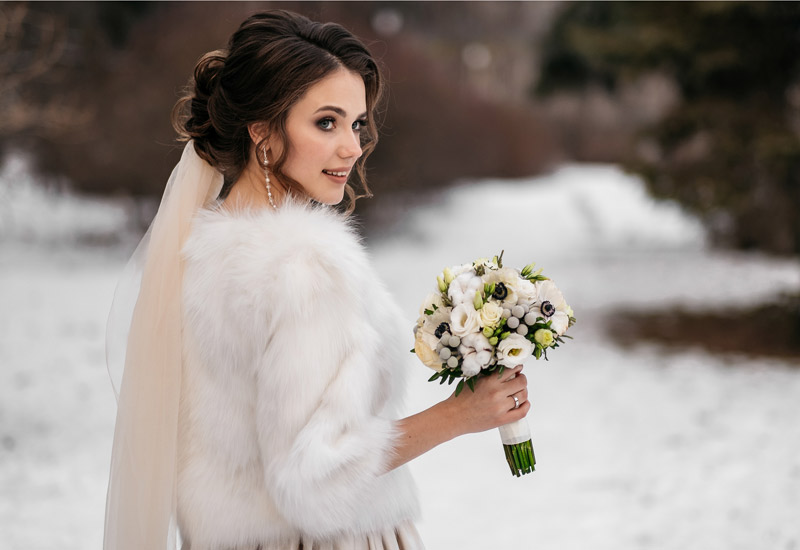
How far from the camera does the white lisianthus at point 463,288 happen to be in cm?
171

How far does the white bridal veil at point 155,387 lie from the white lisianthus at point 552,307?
0.78 metres

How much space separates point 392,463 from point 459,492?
11.5ft

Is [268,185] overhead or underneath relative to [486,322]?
overhead

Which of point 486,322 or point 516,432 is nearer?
point 486,322

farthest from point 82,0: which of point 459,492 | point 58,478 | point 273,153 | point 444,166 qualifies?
point 273,153

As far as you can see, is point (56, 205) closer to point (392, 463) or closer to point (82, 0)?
point (82, 0)

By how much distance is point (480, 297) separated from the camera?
1706 millimetres

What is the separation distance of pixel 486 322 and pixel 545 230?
17133 millimetres

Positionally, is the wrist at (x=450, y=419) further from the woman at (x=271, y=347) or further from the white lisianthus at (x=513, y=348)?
the white lisianthus at (x=513, y=348)

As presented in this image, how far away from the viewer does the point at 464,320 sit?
1689 millimetres

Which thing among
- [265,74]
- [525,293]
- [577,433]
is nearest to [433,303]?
[525,293]

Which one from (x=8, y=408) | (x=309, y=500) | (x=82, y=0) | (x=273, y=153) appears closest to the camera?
(x=309, y=500)

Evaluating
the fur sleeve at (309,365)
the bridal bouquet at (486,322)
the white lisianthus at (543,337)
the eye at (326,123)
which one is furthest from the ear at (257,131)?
the white lisianthus at (543,337)

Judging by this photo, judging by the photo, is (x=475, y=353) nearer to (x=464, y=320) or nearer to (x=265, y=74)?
(x=464, y=320)
